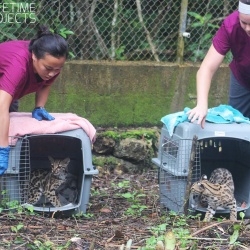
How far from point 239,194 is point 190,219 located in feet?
2.66

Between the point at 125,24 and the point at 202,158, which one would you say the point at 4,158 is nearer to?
the point at 202,158

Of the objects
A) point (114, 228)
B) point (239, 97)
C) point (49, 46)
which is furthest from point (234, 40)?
point (114, 228)

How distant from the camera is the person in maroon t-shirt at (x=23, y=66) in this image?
550cm

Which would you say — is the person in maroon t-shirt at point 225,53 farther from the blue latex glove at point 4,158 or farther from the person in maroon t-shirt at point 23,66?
the blue latex glove at point 4,158

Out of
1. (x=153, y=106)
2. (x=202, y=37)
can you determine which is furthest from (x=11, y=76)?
(x=202, y=37)

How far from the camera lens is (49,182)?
20.2 ft

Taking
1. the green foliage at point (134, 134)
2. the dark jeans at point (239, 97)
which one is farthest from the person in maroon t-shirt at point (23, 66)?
the green foliage at point (134, 134)

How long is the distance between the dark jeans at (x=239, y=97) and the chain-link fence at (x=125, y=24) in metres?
1.76

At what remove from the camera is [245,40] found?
5996mm

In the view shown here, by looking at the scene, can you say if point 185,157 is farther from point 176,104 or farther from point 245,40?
point 176,104

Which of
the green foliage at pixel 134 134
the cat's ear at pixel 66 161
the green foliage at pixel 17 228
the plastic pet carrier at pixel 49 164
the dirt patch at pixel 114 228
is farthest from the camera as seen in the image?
the green foliage at pixel 134 134

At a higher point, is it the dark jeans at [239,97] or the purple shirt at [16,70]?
the purple shirt at [16,70]

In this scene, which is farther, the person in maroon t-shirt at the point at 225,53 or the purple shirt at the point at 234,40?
the purple shirt at the point at 234,40
